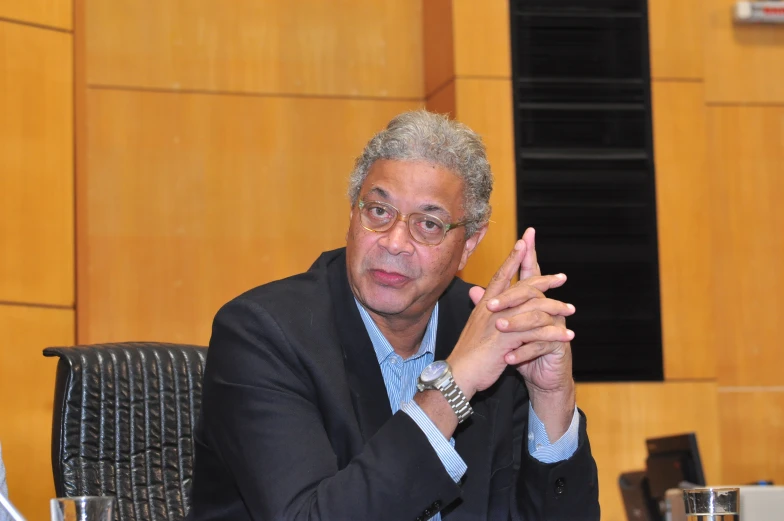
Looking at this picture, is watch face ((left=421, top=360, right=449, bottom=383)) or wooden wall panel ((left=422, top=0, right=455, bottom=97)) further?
wooden wall panel ((left=422, top=0, right=455, bottom=97))

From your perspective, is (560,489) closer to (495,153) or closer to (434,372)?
(434,372)

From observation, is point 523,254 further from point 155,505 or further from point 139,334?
point 139,334

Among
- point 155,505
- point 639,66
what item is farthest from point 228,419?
point 639,66

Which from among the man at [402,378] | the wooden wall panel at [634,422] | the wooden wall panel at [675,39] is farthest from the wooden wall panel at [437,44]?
the man at [402,378]

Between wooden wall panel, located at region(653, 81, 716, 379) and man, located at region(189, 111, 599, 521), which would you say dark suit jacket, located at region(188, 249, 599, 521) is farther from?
wooden wall panel, located at region(653, 81, 716, 379)

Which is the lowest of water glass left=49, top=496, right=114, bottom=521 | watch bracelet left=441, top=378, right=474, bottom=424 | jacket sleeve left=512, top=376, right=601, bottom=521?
jacket sleeve left=512, top=376, right=601, bottom=521

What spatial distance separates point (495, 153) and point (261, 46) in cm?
113

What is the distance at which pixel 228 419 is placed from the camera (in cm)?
173

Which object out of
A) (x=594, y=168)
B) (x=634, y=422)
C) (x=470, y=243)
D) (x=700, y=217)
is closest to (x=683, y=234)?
(x=700, y=217)

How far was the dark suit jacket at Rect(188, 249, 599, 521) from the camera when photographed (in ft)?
5.21

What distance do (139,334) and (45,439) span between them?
0.57 m

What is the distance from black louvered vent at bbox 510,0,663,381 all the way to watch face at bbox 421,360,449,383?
8.18 feet

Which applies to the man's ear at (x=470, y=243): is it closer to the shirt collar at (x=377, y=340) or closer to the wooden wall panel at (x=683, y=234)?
the shirt collar at (x=377, y=340)

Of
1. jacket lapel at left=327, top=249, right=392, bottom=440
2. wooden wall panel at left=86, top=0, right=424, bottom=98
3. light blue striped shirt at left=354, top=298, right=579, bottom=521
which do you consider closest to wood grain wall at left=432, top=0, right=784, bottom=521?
wooden wall panel at left=86, top=0, right=424, bottom=98
